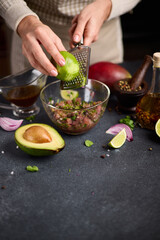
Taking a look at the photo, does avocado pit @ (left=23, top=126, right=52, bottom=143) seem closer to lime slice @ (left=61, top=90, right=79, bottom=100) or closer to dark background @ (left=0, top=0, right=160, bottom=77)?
lime slice @ (left=61, top=90, right=79, bottom=100)

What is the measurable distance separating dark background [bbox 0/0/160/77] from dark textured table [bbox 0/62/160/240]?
265 cm

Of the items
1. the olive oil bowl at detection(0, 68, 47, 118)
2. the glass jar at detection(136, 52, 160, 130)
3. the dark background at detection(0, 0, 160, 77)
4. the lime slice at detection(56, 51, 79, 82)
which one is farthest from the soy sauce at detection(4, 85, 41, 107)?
the dark background at detection(0, 0, 160, 77)

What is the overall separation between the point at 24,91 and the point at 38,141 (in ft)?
1.14

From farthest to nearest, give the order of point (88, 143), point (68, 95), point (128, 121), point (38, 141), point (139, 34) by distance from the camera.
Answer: point (139, 34), point (68, 95), point (128, 121), point (88, 143), point (38, 141)

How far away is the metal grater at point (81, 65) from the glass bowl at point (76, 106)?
0.10m

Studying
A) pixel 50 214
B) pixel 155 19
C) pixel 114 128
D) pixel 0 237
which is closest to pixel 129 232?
pixel 50 214

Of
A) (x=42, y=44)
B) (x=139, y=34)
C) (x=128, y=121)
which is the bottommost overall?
(x=139, y=34)

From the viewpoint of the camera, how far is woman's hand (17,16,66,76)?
1.07 metres

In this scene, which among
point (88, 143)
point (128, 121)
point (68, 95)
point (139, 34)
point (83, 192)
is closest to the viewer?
point (83, 192)

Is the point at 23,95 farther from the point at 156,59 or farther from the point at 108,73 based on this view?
the point at 156,59

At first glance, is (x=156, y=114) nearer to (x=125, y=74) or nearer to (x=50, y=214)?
(x=125, y=74)

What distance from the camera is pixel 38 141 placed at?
40.4 inches

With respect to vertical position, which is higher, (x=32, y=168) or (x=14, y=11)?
(x=14, y=11)

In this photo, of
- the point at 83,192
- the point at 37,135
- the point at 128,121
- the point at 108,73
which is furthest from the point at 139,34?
the point at 83,192
